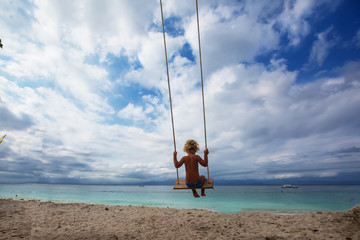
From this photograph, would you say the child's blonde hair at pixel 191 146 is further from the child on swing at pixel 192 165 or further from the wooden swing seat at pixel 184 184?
the wooden swing seat at pixel 184 184

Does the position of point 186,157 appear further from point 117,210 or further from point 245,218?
point 117,210

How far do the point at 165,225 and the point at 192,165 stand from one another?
4831 mm

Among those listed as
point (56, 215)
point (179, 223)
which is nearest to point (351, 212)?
point (179, 223)

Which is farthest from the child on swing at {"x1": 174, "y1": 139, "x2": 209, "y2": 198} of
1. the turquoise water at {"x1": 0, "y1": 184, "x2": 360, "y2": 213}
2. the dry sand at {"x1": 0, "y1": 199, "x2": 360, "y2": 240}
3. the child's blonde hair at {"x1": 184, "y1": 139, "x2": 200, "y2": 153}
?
the turquoise water at {"x1": 0, "y1": 184, "x2": 360, "y2": 213}

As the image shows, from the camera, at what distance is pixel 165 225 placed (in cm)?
880

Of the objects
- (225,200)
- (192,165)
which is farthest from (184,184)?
(225,200)

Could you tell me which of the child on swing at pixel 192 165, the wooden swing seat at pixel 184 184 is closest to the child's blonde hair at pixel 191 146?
the child on swing at pixel 192 165

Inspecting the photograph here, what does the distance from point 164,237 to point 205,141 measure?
4346 mm

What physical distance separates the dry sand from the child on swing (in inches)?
133

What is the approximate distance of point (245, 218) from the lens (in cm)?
1030

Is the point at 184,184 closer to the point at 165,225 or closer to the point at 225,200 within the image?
the point at 165,225

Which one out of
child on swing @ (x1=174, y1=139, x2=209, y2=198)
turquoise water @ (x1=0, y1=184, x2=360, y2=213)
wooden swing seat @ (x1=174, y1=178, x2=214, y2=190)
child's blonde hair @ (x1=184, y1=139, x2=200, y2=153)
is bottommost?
turquoise water @ (x1=0, y1=184, x2=360, y2=213)

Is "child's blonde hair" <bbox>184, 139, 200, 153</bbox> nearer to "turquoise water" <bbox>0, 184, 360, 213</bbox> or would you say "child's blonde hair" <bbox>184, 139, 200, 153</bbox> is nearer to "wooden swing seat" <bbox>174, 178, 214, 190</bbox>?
"wooden swing seat" <bbox>174, 178, 214, 190</bbox>

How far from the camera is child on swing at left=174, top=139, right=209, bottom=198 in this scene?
5.40 meters
